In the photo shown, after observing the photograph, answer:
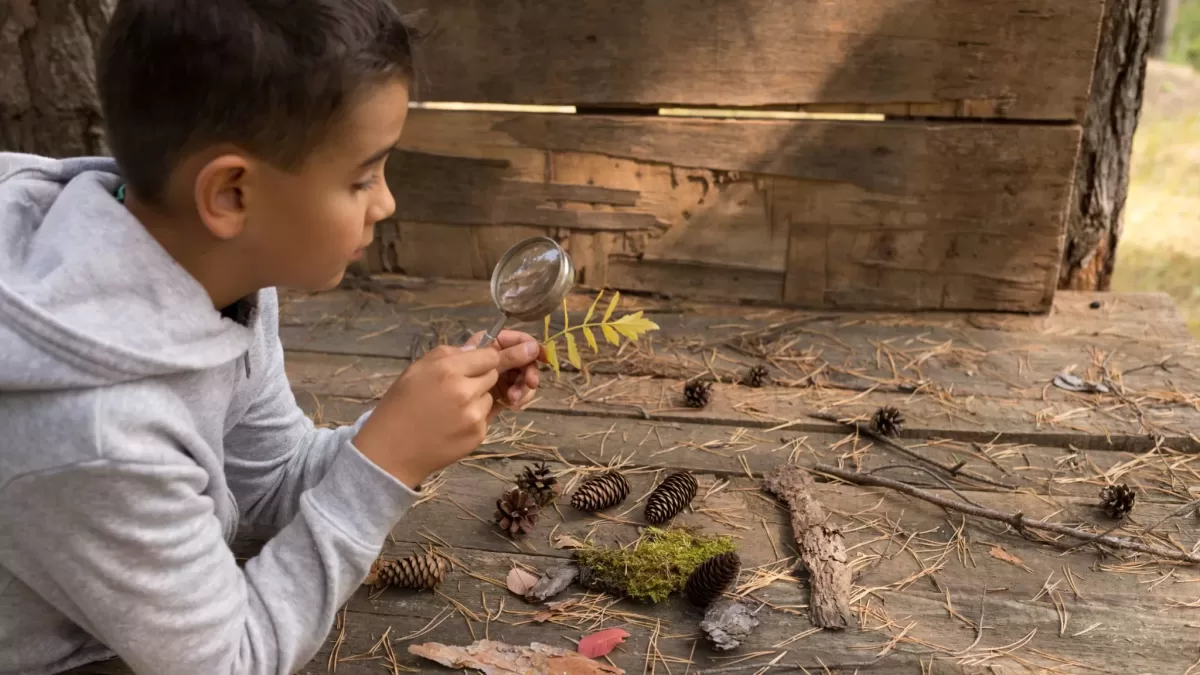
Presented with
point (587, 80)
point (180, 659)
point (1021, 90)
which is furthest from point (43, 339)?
point (1021, 90)

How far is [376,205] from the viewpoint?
1.25 metres

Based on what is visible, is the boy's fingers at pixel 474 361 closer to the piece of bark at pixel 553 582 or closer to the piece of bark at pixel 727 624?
the piece of bark at pixel 553 582

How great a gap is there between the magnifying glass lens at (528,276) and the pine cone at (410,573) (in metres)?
0.46

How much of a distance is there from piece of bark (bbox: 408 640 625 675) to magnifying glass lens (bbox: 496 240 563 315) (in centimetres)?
56

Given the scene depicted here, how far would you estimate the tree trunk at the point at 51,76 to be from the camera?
246 cm

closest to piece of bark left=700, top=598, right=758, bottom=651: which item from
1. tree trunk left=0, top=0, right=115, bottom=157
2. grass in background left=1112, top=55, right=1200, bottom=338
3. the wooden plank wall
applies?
the wooden plank wall

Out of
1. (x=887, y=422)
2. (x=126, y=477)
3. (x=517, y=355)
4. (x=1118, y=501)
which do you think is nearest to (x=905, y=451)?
(x=887, y=422)

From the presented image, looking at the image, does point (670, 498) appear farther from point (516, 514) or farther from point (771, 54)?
point (771, 54)

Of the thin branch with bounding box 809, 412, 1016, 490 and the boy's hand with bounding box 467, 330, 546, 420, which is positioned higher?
the boy's hand with bounding box 467, 330, 546, 420

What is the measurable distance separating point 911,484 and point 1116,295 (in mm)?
1410

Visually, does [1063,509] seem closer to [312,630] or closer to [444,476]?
[444,476]

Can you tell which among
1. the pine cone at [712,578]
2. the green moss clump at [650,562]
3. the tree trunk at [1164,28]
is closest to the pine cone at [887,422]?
the green moss clump at [650,562]

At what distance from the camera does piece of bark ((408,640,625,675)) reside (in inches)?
54.7

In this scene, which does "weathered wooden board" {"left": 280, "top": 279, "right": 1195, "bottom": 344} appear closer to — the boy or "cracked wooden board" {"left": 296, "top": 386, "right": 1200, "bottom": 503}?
"cracked wooden board" {"left": 296, "top": 386, "right": 1200, "bottom": 503}
